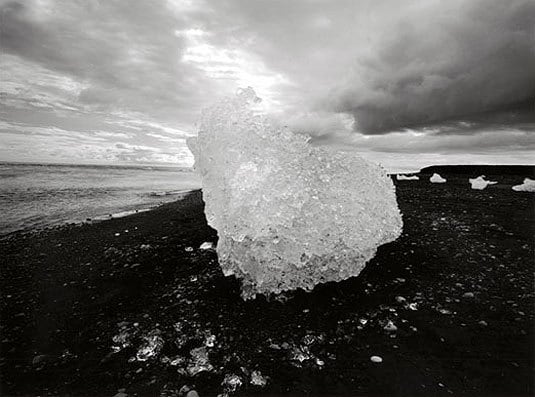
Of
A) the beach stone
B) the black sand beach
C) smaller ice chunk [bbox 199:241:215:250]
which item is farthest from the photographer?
smaller ice chunk [bbox 199:241:215:250]

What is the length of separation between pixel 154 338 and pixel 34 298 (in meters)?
2.40

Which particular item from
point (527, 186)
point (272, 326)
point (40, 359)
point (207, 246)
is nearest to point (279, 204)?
point (272, 326)

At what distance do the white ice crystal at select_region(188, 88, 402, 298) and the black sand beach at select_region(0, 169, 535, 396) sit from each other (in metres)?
0.34

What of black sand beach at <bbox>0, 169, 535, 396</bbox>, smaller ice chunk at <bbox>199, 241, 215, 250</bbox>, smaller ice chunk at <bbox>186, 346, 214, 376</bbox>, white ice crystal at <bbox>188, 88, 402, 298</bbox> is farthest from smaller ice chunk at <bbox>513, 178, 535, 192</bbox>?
smaller ice chunk at <bbox>186, 346, 214, 376</bbox>

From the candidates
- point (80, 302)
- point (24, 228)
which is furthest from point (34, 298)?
point (24, 228)

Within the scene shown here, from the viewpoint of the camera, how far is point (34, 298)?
14.5 ft

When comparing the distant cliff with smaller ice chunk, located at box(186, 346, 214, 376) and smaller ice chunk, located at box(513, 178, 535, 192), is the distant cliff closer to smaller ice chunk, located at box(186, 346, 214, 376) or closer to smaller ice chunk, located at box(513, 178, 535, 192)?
smaller ice chunk, located at box(513, 178, 535, 192)

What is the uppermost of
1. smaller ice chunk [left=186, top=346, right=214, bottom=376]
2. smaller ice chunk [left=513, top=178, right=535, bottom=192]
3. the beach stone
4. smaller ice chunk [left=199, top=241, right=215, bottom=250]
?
smaller ice chunk [left=513, top=178, right=535, bottom=192]

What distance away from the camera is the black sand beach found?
2.67 meters

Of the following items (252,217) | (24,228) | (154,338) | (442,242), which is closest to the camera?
(154,338)

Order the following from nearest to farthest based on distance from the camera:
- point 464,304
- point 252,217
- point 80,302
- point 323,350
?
1. point 323,350
2. point 464,304
3. point 252,217
4. point 80,302

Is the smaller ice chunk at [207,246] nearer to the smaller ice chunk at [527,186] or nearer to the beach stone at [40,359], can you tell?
the beach stone at [40,359]

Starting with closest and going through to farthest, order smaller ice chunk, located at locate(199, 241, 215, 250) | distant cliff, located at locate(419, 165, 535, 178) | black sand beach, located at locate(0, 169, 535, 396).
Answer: black sand beach, located at locate(0, 169, 535, 396) < smaller ice chunk, located at locate(199, 241, 215, 250) < distant cliff, located at locate(419, 165, 535, 178)

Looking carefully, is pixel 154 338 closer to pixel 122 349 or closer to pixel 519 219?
pixel 122 349
